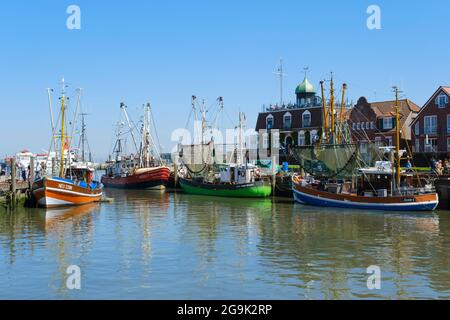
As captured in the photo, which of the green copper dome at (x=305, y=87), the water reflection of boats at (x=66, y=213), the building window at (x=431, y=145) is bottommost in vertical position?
the water reflection of boats at (x=66, y=213)

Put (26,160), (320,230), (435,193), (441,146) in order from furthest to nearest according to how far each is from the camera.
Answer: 1. (26,160)
2. (441,146)
3. (435,193)
4. (320,230)

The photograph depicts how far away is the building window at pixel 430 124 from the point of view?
7444 cm

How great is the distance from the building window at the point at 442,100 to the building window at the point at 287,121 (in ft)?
95.8

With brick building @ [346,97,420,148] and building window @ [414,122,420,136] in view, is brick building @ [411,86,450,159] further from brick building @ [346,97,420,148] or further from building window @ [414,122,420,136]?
brick building @ [346,97,420,148]

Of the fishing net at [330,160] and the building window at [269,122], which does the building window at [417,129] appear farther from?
the building window at [269,122]

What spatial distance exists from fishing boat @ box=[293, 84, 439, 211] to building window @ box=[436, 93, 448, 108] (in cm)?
2257

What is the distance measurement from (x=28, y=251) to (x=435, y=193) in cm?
3321

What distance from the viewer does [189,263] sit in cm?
2577

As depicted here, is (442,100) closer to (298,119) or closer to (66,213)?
(298,119)

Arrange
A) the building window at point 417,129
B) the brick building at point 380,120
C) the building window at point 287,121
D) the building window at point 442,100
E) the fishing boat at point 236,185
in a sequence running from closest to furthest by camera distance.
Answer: the fishing boat at point 236,185
the building window at point 442,100
the building window at point 417,129
the brick building at point 380,120
the building window at point 287,121

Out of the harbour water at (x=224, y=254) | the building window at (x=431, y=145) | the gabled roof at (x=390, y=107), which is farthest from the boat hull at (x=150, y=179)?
the building window at (x=431, y=145)

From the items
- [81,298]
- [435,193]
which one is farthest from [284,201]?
[81,298]

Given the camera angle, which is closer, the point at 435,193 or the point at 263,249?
the point at 263,249
